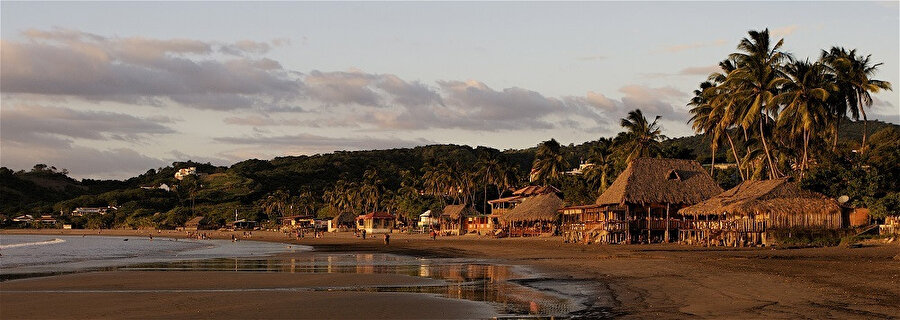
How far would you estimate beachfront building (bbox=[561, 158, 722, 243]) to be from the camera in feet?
152

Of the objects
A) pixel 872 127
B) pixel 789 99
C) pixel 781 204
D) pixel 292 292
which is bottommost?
pixel 292 292

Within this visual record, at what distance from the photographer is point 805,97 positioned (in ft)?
143

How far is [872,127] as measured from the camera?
5965 inches

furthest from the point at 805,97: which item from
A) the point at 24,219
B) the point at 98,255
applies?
the point at 24,219

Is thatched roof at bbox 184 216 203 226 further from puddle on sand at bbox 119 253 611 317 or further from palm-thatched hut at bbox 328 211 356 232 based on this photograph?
puddle on sand at bbox 119 253 611 317

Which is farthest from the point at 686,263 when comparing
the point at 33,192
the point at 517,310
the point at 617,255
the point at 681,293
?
the point at 33,192

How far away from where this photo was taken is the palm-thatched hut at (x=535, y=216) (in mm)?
62906

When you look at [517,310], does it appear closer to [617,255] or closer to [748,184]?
[617,255]

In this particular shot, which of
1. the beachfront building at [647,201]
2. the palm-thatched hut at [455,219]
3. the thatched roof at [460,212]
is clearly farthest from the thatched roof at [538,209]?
the thatched roof at [460,212]

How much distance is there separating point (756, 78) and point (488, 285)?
1207 inches

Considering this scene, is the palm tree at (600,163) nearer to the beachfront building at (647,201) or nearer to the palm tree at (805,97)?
the beachfront building at (647,201)

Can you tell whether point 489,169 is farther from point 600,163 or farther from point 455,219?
point 600,163

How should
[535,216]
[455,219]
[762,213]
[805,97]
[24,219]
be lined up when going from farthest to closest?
[24,219] → [455,219] → [535,216] → [805,97] → [762,213]

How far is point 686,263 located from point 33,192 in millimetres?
203086
